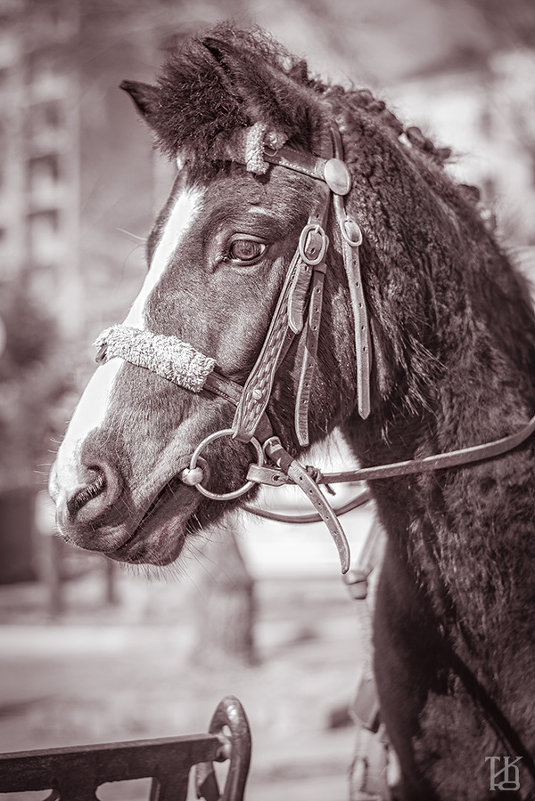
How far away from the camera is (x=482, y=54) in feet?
29.8

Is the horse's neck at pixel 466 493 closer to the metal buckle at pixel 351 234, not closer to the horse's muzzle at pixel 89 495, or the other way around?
the metal buckle at pixel 351 234

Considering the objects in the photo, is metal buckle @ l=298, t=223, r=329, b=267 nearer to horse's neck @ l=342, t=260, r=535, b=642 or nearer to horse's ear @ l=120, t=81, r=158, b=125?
horse's neck @ l=342, t=260, r=535, b=642

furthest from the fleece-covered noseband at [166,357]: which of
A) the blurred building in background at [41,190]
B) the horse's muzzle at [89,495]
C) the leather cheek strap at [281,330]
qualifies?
the blurred building in background at [41,190]

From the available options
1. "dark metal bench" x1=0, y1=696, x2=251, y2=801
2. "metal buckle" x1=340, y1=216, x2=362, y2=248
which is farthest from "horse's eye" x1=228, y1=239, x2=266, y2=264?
"dark metal bench" x1=0, y1=696, x2=251, y2=801

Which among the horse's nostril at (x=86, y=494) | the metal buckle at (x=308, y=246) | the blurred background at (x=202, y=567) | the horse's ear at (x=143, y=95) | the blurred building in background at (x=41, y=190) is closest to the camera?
the horse's nostril at (x=86, y=494)

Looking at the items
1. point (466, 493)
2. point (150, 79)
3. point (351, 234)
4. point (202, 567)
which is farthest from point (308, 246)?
point (150, 79)

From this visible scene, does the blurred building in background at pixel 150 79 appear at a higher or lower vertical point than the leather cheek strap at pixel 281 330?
higher

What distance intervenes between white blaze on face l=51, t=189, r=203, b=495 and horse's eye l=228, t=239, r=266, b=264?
0.13 metres

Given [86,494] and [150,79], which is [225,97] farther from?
[150,79]

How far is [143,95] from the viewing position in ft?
7.92

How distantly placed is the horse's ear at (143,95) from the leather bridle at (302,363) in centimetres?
42

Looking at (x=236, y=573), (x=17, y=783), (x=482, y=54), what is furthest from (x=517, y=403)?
(x=482, y=54)

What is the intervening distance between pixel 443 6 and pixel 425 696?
870 centimetres

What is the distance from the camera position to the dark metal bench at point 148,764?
6.82 ft
